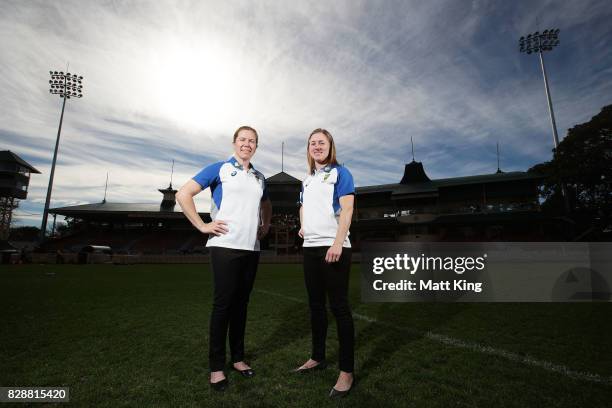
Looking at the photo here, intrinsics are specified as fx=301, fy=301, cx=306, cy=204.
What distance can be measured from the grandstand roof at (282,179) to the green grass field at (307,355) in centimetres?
4062

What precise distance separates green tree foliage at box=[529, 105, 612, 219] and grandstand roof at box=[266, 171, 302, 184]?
29880mm

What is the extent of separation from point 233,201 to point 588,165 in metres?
31.8

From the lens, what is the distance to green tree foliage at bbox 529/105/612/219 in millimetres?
23578

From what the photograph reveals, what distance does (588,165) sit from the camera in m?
24.1

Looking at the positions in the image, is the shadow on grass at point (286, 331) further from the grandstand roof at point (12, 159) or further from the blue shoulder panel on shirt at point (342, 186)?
the grandstand roof at point (12, 159)

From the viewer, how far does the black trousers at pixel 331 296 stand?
93.4 inches

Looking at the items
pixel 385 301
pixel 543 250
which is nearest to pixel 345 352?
pixel 385 301

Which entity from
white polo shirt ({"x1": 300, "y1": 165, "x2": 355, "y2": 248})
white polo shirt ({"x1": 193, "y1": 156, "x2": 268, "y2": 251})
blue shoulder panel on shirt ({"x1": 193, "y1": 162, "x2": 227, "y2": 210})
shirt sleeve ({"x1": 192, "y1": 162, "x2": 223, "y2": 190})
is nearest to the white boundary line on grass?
white polo shirt ({"x1": 300, "y1": 165, "x2": 355, "y2": 248})

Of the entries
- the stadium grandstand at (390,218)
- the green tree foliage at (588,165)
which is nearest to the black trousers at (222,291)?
the stadium grandstand at (390,218)

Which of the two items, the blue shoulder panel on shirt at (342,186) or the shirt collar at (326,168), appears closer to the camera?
the blue shoulder panel on shirt at (342,186)

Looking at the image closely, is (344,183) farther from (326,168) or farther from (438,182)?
(438,182)

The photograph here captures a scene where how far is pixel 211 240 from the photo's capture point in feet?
8.21

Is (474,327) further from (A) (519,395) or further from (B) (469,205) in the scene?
(B) (469,205)

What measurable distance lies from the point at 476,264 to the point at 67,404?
12379mm
